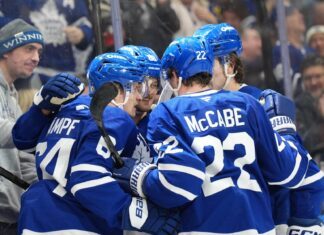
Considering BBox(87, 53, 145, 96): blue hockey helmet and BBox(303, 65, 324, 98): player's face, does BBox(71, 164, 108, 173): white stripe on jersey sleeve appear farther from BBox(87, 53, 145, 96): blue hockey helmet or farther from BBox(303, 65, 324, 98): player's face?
BBox(303, 65, 324, 98): player's face

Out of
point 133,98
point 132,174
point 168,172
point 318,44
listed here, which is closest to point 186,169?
point 168,172

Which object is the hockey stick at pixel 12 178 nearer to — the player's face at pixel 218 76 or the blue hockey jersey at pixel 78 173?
the blue hockey jersey at pixel 78 173

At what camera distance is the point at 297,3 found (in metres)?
3.69

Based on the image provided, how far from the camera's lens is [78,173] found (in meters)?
2.03

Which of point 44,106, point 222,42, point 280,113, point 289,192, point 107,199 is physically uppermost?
point 222,42

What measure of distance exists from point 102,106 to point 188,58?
28 centimetres

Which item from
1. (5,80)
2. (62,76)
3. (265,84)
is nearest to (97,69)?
(62,76)

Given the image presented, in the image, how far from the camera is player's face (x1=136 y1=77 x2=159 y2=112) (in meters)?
2.38

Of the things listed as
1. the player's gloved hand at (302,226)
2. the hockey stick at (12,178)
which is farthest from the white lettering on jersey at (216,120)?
the hockey stick at (12,178)

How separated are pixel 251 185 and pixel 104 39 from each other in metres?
1.18

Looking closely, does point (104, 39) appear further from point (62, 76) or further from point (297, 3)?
point (297, 3)

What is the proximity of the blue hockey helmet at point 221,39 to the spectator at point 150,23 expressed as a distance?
0.68 m

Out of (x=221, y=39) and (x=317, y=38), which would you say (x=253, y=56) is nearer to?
(x=317, y=38)

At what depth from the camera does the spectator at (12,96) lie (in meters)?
2.61
